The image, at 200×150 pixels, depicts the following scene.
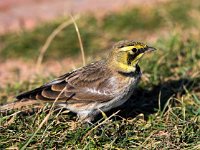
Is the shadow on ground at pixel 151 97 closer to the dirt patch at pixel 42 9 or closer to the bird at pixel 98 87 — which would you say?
the bird at pixel 98 87

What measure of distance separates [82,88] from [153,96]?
1139 millimetres

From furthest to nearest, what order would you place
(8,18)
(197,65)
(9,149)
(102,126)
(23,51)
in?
(8,18), (23,51), (197,65), (102,126), (9,149)

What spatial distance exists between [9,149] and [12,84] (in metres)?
2.38

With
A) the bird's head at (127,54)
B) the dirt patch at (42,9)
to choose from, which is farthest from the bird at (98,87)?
the dirt patch at (42,9)

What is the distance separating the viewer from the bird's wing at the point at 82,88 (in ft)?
19.7

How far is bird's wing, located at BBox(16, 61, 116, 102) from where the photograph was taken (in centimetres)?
600

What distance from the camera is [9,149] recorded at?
213 inches

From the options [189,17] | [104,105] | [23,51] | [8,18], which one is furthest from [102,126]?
[8,18]

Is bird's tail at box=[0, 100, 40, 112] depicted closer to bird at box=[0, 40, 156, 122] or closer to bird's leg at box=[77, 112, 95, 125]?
bird at box=[0, 40, 156, 122]

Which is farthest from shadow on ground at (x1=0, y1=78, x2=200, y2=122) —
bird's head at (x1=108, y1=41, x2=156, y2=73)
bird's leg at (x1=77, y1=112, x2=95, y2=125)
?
bird's head at (x1=108, y1=41, x2=156, y2=73)

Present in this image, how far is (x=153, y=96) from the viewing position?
272 inches

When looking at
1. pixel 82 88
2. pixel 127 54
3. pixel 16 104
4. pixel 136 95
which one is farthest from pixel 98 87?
pixel 136 95

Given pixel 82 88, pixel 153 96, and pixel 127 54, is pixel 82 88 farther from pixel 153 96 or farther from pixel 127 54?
A: pixel 153 96

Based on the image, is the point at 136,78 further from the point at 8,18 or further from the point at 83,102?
the point at 8,18
